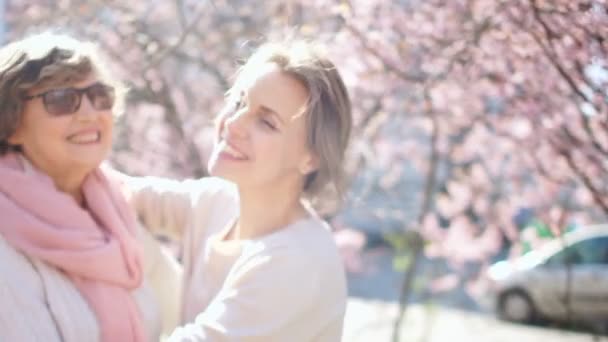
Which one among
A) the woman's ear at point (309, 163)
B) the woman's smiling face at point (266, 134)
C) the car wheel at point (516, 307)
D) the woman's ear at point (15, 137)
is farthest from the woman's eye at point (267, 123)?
the car wheel at point (516, 307)

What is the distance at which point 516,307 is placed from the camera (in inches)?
430

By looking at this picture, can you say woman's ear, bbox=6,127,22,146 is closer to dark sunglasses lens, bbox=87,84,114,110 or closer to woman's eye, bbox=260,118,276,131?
dark sunglasses lens, bbox=87,84,114,110

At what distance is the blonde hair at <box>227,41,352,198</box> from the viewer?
220cm

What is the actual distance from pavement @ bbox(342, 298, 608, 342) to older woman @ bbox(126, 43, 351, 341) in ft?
18.9

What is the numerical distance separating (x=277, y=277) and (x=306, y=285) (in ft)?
0.21

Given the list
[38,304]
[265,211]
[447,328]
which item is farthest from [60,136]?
[447,328]

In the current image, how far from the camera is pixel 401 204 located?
20.6ft

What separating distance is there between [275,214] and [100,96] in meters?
0.48

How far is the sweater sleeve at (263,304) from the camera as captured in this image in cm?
205

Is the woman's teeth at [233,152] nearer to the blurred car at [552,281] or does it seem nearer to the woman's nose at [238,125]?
the woman's nose at [238,125]

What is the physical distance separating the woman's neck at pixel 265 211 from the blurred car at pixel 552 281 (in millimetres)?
7459

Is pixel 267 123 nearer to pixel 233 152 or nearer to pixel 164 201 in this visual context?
pixel 233 152

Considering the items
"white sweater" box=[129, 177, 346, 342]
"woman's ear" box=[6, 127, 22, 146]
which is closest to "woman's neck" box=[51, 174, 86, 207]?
"woman's ear" box=[6, 127, 22, 146]

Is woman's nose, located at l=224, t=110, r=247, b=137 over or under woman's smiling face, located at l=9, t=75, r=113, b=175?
under
